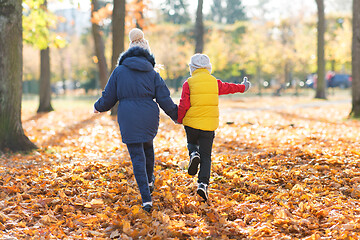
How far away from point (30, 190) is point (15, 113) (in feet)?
8.86

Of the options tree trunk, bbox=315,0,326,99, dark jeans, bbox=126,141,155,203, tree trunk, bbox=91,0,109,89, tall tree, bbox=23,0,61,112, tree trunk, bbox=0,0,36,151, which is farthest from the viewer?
tree trunk, bbox=315,0,326,99

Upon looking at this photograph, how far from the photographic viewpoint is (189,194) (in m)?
4.70

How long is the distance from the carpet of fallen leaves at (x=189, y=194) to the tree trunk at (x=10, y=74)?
19.7 inches

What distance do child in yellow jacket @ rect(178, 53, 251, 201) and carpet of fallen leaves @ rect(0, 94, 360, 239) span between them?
1.58 feet


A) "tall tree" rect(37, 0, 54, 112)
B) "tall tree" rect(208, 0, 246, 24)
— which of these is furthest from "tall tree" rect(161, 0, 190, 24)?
"tall tree" rect(37, 0, 54, 112)

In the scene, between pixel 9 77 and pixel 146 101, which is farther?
pixel 9 77

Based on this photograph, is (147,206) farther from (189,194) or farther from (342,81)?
(342,81)

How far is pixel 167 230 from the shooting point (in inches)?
141

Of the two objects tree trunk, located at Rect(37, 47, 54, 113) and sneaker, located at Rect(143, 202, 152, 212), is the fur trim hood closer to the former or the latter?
sneaker, located at Rect(143, 202, 152, 212)

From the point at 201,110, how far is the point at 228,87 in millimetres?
495

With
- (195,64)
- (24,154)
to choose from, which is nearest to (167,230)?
(195,64)

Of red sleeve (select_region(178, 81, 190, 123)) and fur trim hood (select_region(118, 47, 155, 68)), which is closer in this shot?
fur trim hood (select_region(118, 47, 155, 68))

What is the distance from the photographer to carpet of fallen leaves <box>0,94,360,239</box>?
3.65 meters

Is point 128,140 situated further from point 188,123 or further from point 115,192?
point 115,192
